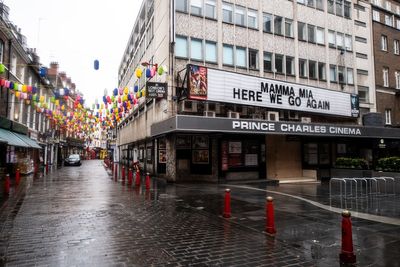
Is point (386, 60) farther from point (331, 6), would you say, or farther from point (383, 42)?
point (331, 6)

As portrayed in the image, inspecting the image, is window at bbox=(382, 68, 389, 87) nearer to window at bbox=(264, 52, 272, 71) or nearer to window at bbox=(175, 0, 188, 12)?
window at bbox=(264, 52, 272, 71)

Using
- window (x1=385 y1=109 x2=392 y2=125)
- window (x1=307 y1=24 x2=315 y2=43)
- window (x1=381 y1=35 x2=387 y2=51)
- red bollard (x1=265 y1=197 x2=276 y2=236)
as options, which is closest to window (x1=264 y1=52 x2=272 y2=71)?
window (x1=307 y1=24 x2=315 y2=43)

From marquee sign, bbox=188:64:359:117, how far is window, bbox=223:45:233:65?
237cm

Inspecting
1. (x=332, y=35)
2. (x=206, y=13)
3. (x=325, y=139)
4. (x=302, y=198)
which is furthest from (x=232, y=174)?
(x=332, y=35)

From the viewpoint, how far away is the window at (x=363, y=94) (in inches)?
1092

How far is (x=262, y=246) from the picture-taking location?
634 centimetres

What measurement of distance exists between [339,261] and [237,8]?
20.3 metres

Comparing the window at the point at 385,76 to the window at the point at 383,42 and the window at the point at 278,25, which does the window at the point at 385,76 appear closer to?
the window at the point at 383,42

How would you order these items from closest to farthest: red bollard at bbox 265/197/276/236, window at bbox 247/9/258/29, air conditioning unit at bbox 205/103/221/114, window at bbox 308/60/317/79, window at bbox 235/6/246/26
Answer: red bollard at bbox 265/197/276/236 → air conditioning unit at bbox 205/103/221/114 → window at bbox 235/6/246/26 → window at bbox 247/9/258/29 → window at bbox 308/60/317/79

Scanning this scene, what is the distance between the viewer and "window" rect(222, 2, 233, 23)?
21.5 metres

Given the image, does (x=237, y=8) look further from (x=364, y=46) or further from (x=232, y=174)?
(x=364, y=46)

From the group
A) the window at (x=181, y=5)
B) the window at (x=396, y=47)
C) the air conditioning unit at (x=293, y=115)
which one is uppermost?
the window at (x=396, y=47)

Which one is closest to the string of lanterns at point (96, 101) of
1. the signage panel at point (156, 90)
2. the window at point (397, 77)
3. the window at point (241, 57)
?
the signage panel at point (156, 90)

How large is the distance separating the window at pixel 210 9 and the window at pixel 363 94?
625 inches
